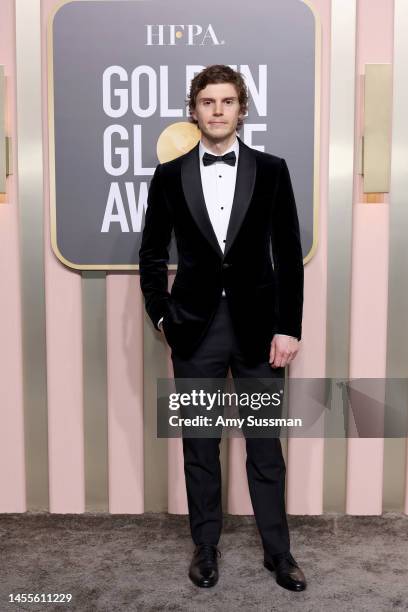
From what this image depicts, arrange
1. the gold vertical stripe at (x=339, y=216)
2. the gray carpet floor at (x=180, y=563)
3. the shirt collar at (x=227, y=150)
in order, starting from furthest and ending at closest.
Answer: the gold vertical stripe at (x=339, y=216) → the shirt collar at (x=227, y=150) → the gray carpet floor at (x=180, y=563)

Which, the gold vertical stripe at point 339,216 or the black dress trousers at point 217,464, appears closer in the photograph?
the black dress trousers at point 217,464

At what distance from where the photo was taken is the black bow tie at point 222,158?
7.32 ft

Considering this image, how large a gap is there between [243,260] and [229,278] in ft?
0.24

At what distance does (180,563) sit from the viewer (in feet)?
8.00

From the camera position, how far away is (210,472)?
91.7 inches

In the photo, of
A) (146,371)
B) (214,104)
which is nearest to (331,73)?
(214,104)

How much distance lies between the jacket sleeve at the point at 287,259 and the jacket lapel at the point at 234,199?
11 cm

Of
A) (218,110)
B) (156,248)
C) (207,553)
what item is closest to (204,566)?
(207,553)

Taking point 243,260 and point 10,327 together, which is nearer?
point 243,260

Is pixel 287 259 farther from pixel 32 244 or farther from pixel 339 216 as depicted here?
pixel 32 244

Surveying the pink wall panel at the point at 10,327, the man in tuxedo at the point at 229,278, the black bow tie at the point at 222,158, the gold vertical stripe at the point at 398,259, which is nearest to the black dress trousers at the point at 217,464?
the man in tuxedo at the point at 229,278

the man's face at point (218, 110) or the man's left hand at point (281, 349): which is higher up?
the man's face at point (218, 110)

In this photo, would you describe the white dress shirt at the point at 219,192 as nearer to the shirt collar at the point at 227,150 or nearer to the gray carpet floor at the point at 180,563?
the shirt collar at the point at 227,150

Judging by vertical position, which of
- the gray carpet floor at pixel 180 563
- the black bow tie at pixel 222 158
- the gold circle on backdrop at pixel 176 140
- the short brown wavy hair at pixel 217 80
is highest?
the short brown wavy hair at pixel 217 80
